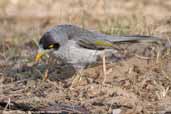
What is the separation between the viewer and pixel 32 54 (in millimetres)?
8227

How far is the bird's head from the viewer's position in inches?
284

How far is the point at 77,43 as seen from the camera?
7.35 meters

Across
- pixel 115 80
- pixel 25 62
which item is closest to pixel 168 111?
pixel 115 80

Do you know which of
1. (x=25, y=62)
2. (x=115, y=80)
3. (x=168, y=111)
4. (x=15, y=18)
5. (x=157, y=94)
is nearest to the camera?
(x=168, y=111)

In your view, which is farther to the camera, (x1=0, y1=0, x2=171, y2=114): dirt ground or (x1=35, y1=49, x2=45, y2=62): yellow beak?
(x1=35, y1=49, x2=45, y2=62): yellow beak

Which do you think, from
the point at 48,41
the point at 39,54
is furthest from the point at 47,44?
the point at 39,54

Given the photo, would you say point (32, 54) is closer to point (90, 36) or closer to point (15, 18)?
point (90, 36)

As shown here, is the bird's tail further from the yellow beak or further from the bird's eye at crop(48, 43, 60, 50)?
the yellow beak

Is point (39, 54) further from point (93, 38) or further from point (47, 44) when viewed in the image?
point (93, 38)

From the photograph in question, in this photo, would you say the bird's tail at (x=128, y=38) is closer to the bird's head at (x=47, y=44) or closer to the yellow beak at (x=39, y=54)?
the bird's head at (x=47, y=44)

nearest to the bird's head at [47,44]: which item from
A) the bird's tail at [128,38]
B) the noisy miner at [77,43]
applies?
the noisy miner at [77,43]

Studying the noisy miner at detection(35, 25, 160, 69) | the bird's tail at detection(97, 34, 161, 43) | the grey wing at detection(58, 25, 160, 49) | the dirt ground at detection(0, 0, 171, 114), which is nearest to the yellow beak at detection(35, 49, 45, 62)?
the noisy miner at detection(35, 25, 160, 69)

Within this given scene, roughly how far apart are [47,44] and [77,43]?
36 cm

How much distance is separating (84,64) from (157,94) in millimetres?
1083
